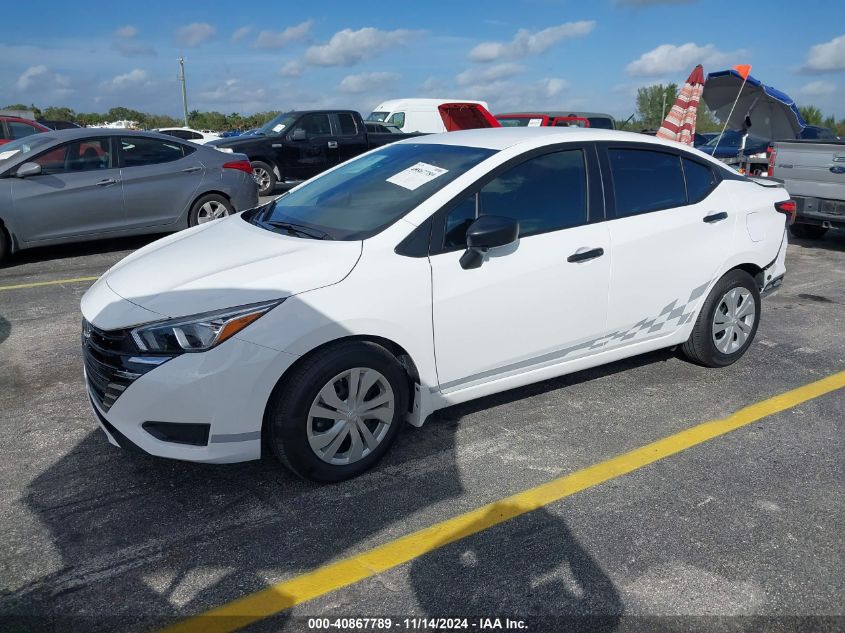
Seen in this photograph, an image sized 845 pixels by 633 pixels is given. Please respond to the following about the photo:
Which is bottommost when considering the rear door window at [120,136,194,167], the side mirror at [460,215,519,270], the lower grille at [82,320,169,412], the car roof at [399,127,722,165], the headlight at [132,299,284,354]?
the lower grille at [82,320,169,412]

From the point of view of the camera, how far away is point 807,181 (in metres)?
8.84

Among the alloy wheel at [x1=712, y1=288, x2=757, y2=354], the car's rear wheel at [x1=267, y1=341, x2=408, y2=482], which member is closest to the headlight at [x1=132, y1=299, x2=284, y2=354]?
the car's rear wheel at [x1=267, y1=341, x2=408, y2=482]

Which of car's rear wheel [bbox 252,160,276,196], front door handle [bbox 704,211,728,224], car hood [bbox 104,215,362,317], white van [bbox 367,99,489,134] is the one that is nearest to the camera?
car hood [bbox 104,215,362,317]

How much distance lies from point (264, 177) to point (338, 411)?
11.8m

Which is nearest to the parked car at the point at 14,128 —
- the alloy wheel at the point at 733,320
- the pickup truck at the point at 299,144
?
the pickup truck at the point at 299,144

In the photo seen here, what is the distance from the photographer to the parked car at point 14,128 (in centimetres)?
1409

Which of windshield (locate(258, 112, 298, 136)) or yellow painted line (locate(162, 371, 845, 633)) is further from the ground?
windshield (locate(258, 112, 298, 136))

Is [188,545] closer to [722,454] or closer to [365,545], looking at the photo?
[365,545]

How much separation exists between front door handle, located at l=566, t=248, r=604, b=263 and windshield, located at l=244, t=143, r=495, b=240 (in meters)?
0.70

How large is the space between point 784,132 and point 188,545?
13.1m

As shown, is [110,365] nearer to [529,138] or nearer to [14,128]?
[529,138]

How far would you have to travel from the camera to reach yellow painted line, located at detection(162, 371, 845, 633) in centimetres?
254

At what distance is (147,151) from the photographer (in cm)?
856

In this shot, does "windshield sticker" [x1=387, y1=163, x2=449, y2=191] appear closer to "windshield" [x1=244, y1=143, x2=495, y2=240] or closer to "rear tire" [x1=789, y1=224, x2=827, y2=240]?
"windshield" [x1=244, y1=143, x2=495, y2=240]
